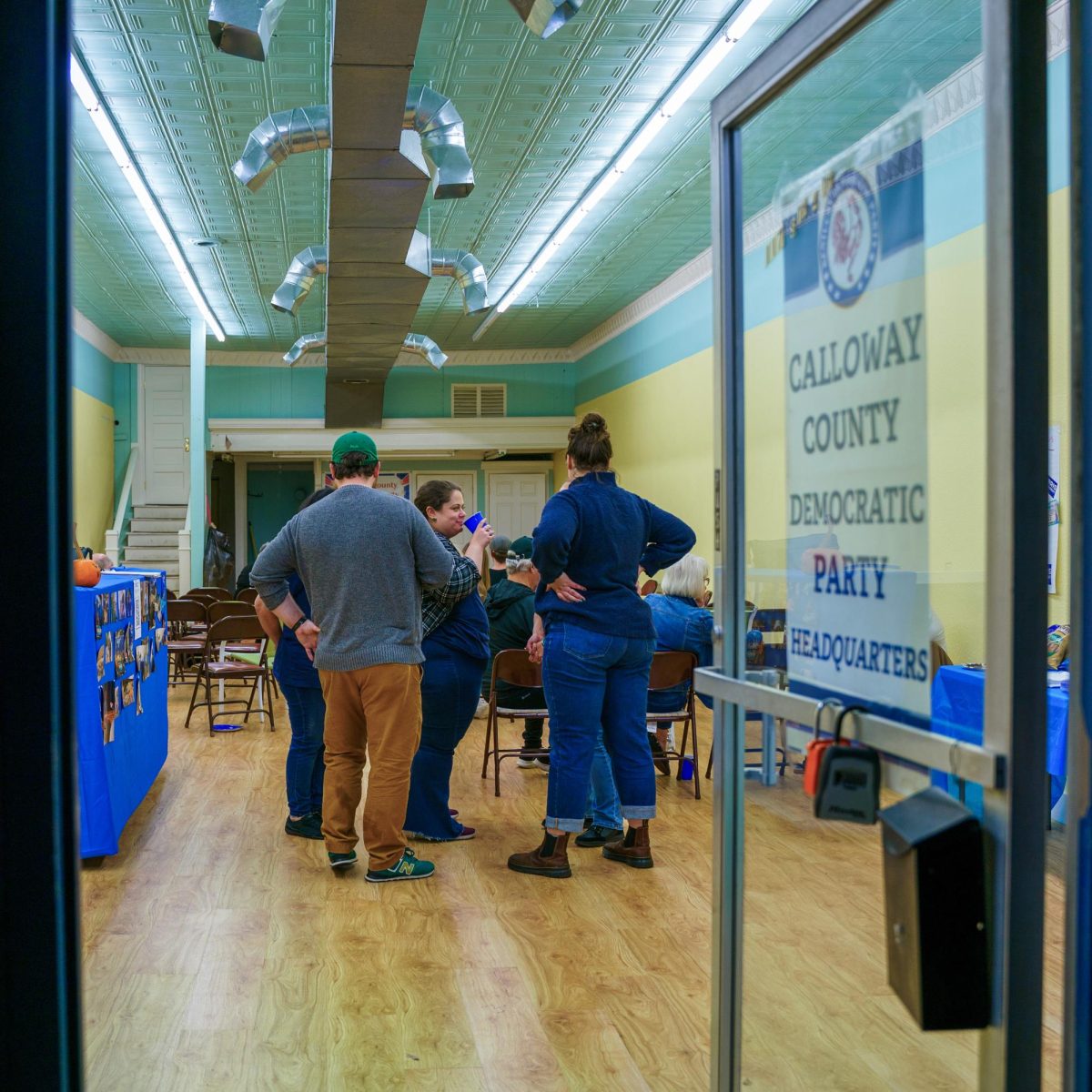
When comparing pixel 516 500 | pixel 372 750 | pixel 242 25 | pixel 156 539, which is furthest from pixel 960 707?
pixel 516 500

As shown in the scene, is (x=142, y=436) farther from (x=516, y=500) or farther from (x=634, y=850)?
(x=634, y=850)

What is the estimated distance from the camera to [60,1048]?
49.0 inches

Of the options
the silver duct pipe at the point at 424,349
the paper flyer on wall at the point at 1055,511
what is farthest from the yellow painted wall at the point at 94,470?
the paper flyer on wall at the point at 1055,511

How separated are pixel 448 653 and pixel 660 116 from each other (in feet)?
13.5

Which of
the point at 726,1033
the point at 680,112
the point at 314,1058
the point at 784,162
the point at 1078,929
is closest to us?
the point at 1078,929

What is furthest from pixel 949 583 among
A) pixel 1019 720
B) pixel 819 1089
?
pixel 819 1089

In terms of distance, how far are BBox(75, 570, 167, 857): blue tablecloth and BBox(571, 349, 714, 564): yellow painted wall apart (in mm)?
5336

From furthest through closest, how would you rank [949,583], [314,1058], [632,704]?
[632,704], [314,1058], [949,583]

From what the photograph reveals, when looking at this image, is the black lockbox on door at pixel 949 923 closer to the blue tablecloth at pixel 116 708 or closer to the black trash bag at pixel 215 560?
the blue tablecloth at pixel 116 708

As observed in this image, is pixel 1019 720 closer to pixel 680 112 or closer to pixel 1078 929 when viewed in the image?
pixel 1078 929

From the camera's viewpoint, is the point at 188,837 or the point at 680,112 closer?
the point at 188,837

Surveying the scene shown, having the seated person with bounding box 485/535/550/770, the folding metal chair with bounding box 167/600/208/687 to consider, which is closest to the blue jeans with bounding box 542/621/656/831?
the seated person with bounding box 485/535/550/770

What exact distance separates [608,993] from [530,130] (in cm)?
581

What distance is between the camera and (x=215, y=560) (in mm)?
14492
